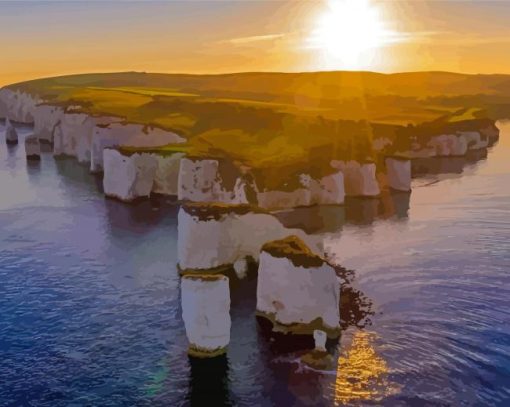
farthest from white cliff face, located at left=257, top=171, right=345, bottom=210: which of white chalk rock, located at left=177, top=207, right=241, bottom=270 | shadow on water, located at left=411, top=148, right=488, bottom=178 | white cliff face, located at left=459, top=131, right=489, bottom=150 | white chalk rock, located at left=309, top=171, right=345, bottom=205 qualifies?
white cliff face, located at left=459, top=131, right=489, bottom=150

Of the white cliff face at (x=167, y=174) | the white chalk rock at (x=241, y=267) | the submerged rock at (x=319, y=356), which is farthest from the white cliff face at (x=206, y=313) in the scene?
the white cliff face at (x=167, y=174)

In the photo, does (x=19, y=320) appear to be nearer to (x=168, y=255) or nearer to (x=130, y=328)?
(x=130, y=328)

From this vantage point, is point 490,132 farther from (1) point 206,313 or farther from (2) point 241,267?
(1) point 206,313

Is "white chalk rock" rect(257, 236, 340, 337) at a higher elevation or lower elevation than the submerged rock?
higher

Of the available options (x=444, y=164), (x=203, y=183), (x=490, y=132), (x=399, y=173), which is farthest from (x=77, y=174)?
(x=490, y=132)

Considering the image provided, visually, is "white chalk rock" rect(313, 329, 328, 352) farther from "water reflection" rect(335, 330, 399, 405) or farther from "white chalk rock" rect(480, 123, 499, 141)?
"white chalk rock" rect(480, 123, 499, 141)

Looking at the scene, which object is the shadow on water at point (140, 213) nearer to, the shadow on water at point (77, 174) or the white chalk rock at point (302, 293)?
the shadow on water at point (77, 174)
